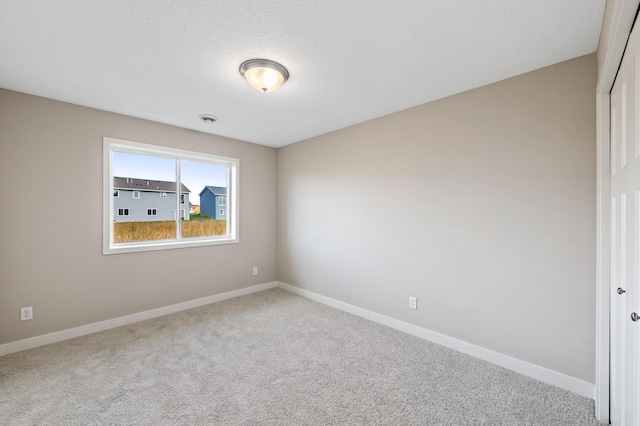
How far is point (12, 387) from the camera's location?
6.67 feet

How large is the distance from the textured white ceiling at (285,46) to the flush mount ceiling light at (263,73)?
0.19 feet

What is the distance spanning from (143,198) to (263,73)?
95.2 inches

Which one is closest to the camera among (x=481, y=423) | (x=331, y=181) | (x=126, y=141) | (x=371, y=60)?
(x=481, y=423)

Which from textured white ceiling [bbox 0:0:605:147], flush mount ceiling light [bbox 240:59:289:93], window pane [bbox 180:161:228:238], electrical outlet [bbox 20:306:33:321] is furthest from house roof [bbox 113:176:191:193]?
flush mount ceiling light [bbox 240:59:289:93]

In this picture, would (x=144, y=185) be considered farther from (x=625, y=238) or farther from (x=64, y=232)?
(x=625, y=238)

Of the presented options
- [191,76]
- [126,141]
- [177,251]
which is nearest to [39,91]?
[126,141]

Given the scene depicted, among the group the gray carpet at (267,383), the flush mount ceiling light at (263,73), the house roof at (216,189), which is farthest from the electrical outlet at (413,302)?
the house roof at (216,189)

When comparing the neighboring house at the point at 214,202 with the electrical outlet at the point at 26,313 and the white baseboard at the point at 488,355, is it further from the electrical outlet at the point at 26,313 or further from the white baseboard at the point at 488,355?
the white baseboard at the point at 488,355

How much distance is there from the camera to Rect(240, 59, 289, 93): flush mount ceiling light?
6.71 feet

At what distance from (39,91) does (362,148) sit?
3.24 metres

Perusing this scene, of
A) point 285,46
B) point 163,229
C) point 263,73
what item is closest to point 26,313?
point 163,229

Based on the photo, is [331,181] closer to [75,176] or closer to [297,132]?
[297,132]

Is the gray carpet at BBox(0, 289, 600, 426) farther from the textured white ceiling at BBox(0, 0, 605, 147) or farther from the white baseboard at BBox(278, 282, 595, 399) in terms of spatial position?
the textured white ceiling at BBox(0, 0, 605, 147)

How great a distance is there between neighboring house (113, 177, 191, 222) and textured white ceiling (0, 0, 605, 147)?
3.24ft
